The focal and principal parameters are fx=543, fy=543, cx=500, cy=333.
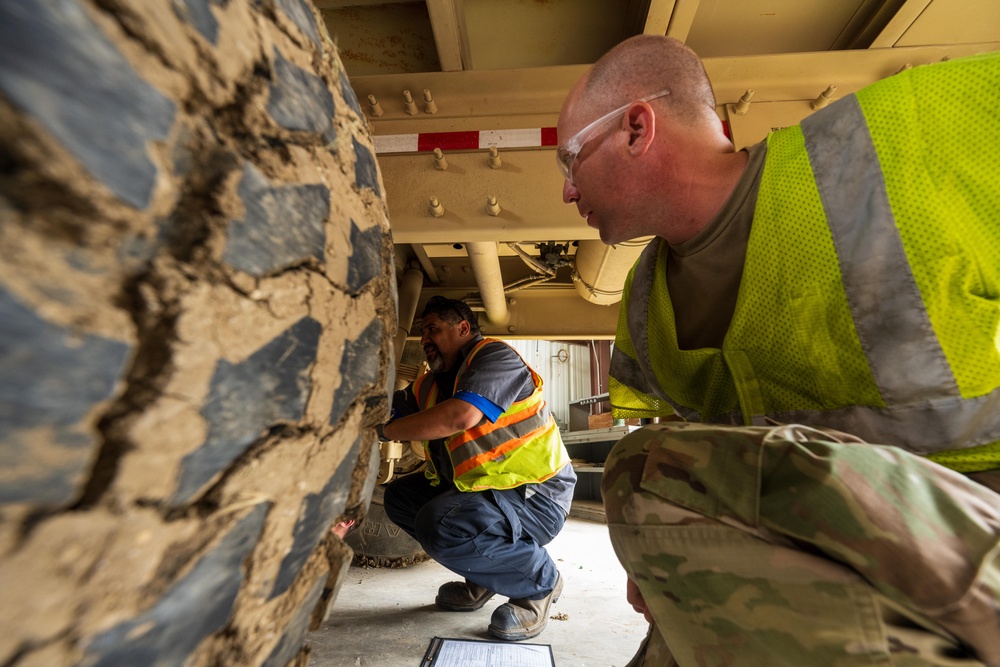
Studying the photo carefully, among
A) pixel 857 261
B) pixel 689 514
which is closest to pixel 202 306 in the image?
pixel 689 514

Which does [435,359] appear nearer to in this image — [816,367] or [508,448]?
[508,448]

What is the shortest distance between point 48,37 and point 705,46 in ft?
5.45

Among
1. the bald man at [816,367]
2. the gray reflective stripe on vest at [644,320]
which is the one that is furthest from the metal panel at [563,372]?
the bald man at [816,367]

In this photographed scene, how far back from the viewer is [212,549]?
388 millimetres

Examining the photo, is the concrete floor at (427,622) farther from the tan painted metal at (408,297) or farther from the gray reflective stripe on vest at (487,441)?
the tan painted metal at (408,297)

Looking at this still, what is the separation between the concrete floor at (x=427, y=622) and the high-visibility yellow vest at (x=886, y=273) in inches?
38.8

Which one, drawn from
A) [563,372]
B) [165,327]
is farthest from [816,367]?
[563,372]

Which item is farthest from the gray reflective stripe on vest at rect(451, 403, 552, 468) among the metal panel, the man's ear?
the metal panel

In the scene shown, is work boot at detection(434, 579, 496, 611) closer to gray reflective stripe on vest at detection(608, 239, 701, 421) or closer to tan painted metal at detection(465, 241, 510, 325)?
gray reflective stripe on vest at detection(608, 239, 701, 421)

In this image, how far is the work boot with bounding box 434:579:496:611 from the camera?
1.92 m

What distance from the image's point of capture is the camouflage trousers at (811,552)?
1.72 feet

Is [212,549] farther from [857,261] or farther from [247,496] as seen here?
[857,261]

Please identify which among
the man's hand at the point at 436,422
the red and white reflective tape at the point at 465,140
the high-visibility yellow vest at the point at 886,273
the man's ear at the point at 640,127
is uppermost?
the red and white reflective tape at the point at 465,140

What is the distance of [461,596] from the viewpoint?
6.34 feet
